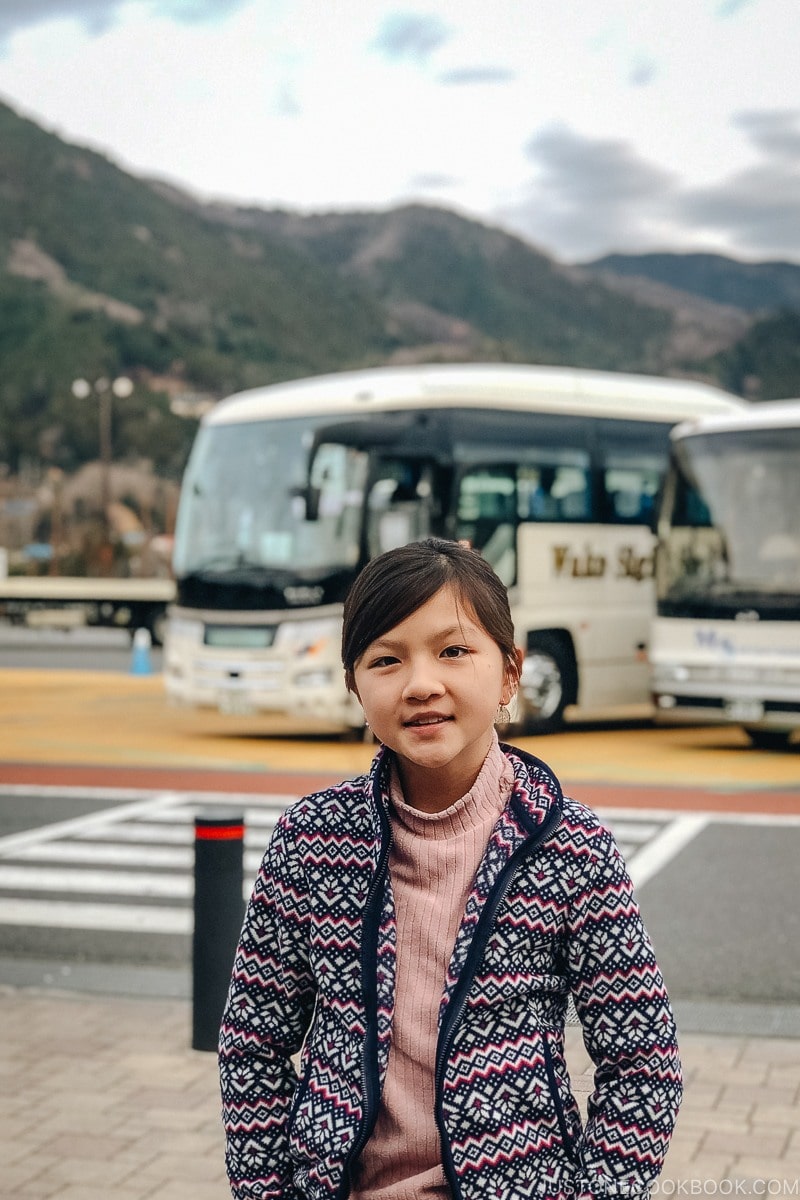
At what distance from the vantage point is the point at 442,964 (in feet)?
6.77

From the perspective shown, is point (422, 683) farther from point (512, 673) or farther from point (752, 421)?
point (752, 421)

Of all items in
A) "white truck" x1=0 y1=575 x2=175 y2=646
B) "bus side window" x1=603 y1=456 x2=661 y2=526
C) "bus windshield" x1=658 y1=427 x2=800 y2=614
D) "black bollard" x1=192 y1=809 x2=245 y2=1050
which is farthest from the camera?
"white truck" x1=0 y1=575 x2=175 y2=646

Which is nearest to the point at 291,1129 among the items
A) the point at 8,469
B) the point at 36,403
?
the point at 8,469

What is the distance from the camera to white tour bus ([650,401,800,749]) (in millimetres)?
14773

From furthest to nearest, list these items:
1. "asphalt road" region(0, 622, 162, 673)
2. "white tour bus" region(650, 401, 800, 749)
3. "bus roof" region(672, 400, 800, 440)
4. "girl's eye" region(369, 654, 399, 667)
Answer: "asphalt road" region(0, 622, 162, 673) < "bus roof" region(672, 400, 800, 440) < "white tour bus" region(650, 401, 800, 749) < "girl's eye" region(369, 654, 399, 667)

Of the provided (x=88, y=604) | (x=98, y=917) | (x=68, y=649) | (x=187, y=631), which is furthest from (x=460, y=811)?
(x=88, y=604)

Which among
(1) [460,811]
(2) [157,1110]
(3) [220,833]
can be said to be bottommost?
(2) [157,1110]

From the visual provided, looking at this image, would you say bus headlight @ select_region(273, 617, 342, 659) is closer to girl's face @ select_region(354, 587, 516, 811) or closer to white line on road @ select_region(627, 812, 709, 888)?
white line on road @ select_region(627, 812, 709, 888)

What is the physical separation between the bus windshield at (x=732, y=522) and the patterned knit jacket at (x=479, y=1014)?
13.2 metres

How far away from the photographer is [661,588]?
15750 mm

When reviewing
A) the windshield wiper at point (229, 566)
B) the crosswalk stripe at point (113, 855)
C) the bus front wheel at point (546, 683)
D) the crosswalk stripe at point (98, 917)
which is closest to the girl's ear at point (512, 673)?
the crosswalk stripe at point (98, 917)

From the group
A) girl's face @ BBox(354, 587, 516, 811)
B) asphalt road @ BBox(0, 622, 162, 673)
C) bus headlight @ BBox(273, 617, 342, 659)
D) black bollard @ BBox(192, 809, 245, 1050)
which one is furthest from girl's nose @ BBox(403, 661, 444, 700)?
asphalt road @ BBox(0, 622, 162, 673)

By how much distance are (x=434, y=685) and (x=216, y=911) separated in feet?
12.2

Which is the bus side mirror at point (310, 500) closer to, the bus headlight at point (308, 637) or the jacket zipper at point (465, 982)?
the bus headlight at point (308, 637)
